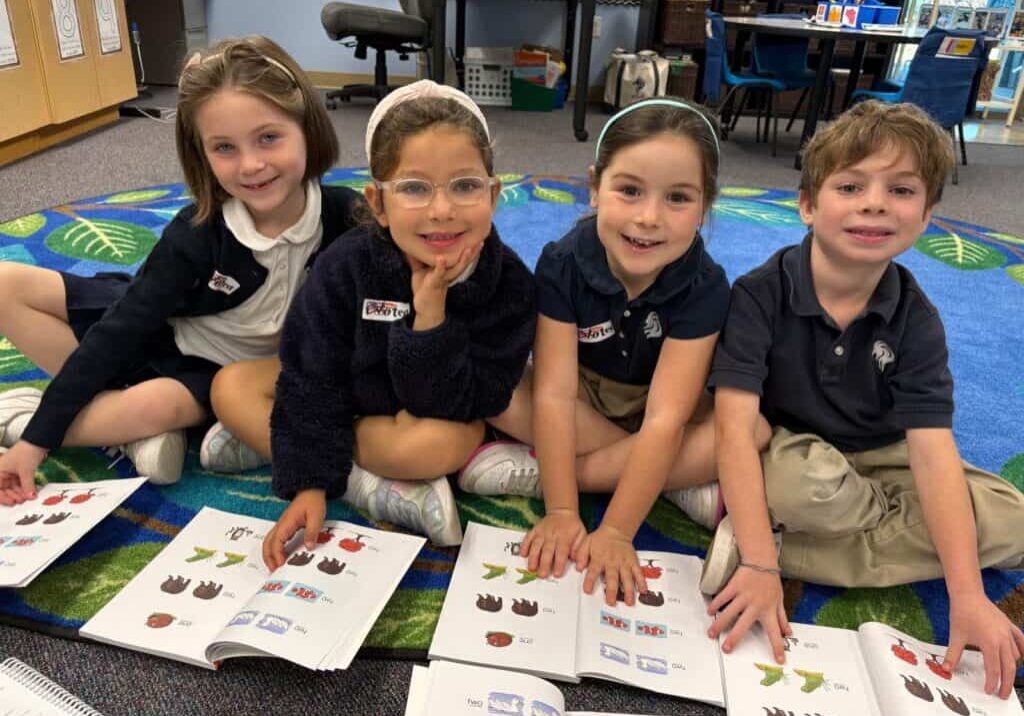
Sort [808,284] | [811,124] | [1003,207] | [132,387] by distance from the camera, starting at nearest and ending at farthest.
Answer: [808,284] → [132,387] → [1003,207] → [811,124]

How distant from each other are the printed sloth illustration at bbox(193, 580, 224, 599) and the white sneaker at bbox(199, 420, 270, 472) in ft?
0.94

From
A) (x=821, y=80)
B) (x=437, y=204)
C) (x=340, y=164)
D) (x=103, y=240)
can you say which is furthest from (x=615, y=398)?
(x=821, y=80)

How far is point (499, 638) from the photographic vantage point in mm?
812

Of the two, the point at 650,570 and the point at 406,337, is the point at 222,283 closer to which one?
the point at 406,337

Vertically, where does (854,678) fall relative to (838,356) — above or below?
below

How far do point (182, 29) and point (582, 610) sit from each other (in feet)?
14.6

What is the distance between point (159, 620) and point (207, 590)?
0.06m

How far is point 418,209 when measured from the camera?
35.5 inches

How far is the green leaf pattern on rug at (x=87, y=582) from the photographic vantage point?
860 mm

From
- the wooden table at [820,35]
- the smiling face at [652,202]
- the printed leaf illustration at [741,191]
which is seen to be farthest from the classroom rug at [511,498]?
the wooden table at [820,35]

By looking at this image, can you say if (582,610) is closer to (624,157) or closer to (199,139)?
(624,157)

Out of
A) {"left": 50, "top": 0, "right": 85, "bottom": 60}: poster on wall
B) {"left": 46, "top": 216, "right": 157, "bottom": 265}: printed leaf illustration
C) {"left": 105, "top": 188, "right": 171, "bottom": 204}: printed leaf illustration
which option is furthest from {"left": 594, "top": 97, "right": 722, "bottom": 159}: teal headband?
{"left": 50, "top": 0, "right": 85, "bottom": 60}: poster on wall

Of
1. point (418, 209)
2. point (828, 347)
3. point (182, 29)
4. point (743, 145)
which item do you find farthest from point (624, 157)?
point (182, 29)

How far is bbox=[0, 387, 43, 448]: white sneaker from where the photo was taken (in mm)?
1109
